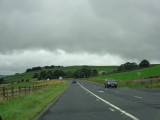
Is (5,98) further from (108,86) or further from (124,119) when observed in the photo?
(108,86)

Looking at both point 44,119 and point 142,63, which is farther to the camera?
point 142,63

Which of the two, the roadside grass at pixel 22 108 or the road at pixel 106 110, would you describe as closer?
the road at pixel 106 110

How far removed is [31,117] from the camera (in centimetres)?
1484

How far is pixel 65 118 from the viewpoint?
1395cm

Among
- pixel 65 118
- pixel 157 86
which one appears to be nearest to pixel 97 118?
pixel 65 118

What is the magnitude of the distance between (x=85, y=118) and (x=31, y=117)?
106 inches

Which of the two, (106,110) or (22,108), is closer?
(106,110)

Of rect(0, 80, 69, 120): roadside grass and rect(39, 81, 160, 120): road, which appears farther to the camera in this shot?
rect(0, 80, 69, 120): roadside grass

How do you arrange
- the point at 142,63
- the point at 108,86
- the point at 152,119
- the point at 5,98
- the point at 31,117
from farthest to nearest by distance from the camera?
the point at 142,63 < the point at 108,86 < the point at 5,98 < the point at 31,117 < the point at 152,119

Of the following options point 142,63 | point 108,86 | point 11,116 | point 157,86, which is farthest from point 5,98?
point 142,63

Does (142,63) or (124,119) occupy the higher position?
(142,63)

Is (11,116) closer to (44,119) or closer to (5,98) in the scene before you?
(44,119)

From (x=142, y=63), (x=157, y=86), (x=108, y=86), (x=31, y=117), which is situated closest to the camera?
(x=31, y=117)

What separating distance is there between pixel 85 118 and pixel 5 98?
54.1 feet
